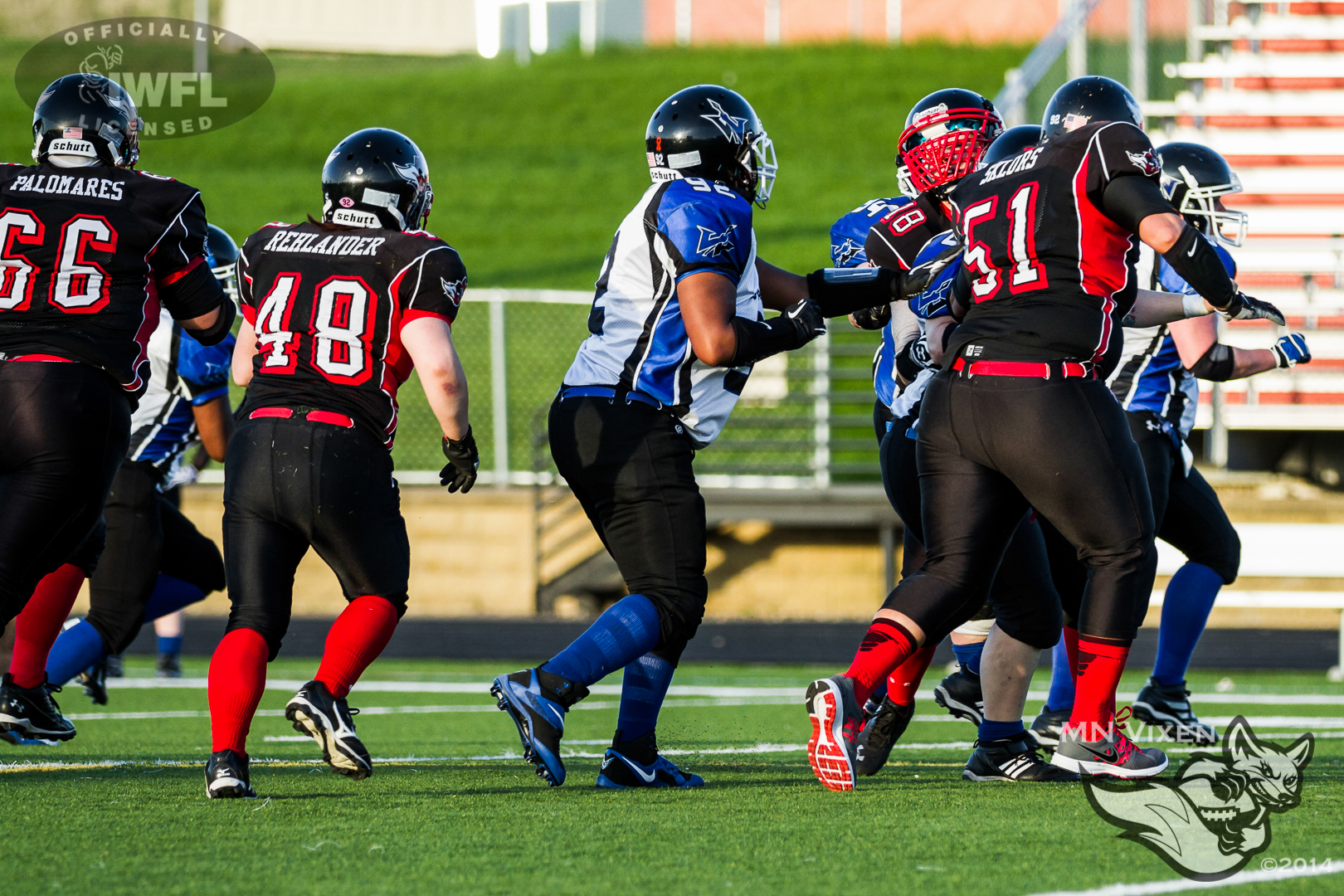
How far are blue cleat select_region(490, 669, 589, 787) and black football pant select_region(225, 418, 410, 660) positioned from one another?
1.58 feet

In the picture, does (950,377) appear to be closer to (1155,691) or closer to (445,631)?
(1155,691)

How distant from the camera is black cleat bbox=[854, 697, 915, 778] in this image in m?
4.68

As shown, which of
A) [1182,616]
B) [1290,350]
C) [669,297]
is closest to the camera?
[669,297]

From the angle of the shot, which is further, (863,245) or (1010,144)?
(863,245)

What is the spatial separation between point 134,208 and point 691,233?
1664 mm

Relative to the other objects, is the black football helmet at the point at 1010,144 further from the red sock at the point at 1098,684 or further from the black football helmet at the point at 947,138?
the red sock at the point at 1098,684

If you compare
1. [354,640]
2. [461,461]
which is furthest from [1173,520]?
[354,640]

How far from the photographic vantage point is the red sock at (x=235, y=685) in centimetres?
400

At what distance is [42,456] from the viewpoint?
4418 millimetres

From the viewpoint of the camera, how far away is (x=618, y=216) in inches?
953

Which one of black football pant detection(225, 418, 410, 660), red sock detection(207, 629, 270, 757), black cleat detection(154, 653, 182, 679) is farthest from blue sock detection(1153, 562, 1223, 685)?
black cleat detection(154, 653, 182, 679)

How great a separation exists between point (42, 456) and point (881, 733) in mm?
2606

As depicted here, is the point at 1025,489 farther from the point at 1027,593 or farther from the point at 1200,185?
the point at 1200,185

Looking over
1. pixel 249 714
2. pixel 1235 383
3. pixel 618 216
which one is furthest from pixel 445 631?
pixel 618 216
